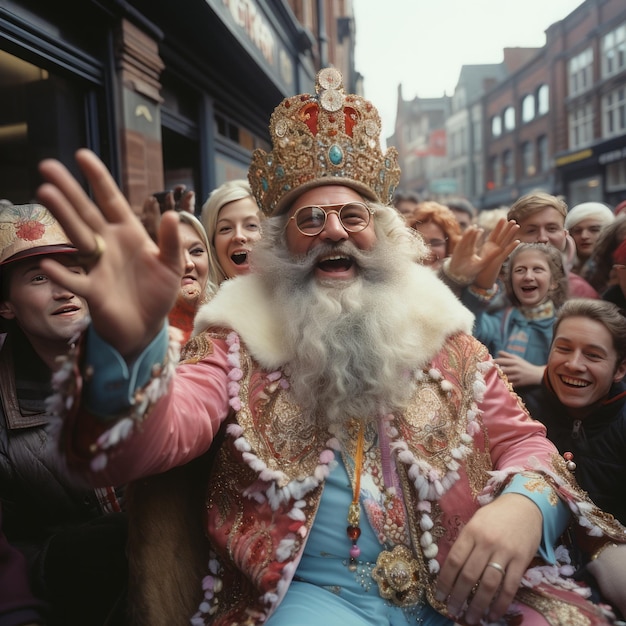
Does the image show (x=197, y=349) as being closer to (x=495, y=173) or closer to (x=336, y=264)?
(x=336, y=264)

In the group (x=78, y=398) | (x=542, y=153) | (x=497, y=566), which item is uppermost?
(x=542, y=153)

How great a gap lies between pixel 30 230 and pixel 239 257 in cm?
124

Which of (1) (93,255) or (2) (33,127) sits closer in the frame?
(1) (93,255)

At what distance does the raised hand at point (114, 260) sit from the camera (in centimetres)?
110

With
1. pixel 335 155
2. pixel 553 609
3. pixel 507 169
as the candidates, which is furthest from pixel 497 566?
pixel 507 169

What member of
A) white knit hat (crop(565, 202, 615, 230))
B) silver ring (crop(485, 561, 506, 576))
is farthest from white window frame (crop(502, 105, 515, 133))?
silver ring (crop(485, 561, 506, 576))

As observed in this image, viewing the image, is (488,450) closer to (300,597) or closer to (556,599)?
(556,599)

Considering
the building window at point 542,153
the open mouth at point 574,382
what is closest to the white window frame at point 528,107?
the building window at point 542,153

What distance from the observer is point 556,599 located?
1.57 metres

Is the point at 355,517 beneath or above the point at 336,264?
beneath

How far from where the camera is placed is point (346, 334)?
1877 mm

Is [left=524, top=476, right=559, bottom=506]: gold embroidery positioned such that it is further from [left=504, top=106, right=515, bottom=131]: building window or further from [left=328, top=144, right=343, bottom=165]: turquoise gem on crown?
[left=504, top=106, right=515, bottom=131]: building window

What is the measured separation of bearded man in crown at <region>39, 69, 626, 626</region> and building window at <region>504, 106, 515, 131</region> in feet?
102

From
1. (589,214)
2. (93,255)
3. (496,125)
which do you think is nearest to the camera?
(93,255)
